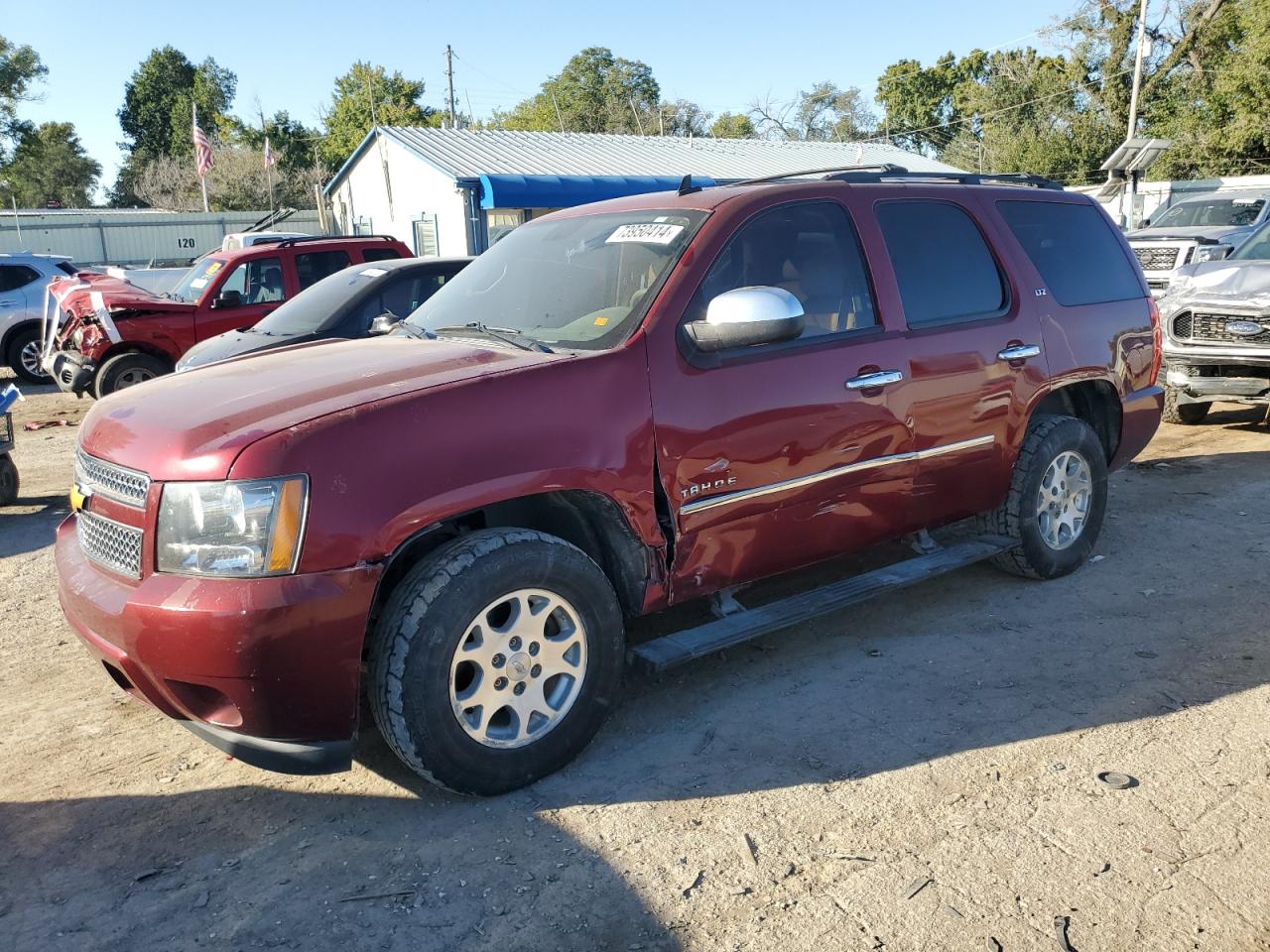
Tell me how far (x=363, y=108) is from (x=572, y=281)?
5725cm

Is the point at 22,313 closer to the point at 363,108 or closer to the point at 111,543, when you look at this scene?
the point at 111,543

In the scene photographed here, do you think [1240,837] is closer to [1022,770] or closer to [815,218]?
[1022,770]

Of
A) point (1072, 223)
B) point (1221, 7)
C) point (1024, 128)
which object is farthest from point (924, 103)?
point (1072, 223)

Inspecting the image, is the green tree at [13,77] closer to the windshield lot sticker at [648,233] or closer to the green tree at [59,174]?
the green tree at [59,174]

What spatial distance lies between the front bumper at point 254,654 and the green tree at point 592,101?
215ft

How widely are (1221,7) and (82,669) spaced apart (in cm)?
4424

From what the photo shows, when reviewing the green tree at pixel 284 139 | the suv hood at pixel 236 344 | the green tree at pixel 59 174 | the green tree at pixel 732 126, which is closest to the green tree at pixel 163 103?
Answer: the green tree at pixel 59 174

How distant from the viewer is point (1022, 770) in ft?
11.1

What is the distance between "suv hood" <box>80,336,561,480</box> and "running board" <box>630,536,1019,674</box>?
1111mm

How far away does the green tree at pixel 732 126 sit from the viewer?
239 ft

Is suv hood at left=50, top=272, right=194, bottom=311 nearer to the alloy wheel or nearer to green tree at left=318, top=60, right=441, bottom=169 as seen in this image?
the alloy wheel

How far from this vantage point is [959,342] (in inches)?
177

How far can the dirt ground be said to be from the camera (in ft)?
8.84

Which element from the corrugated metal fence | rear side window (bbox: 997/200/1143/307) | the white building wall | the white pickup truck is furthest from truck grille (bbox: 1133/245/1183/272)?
the corrugated metal fence
